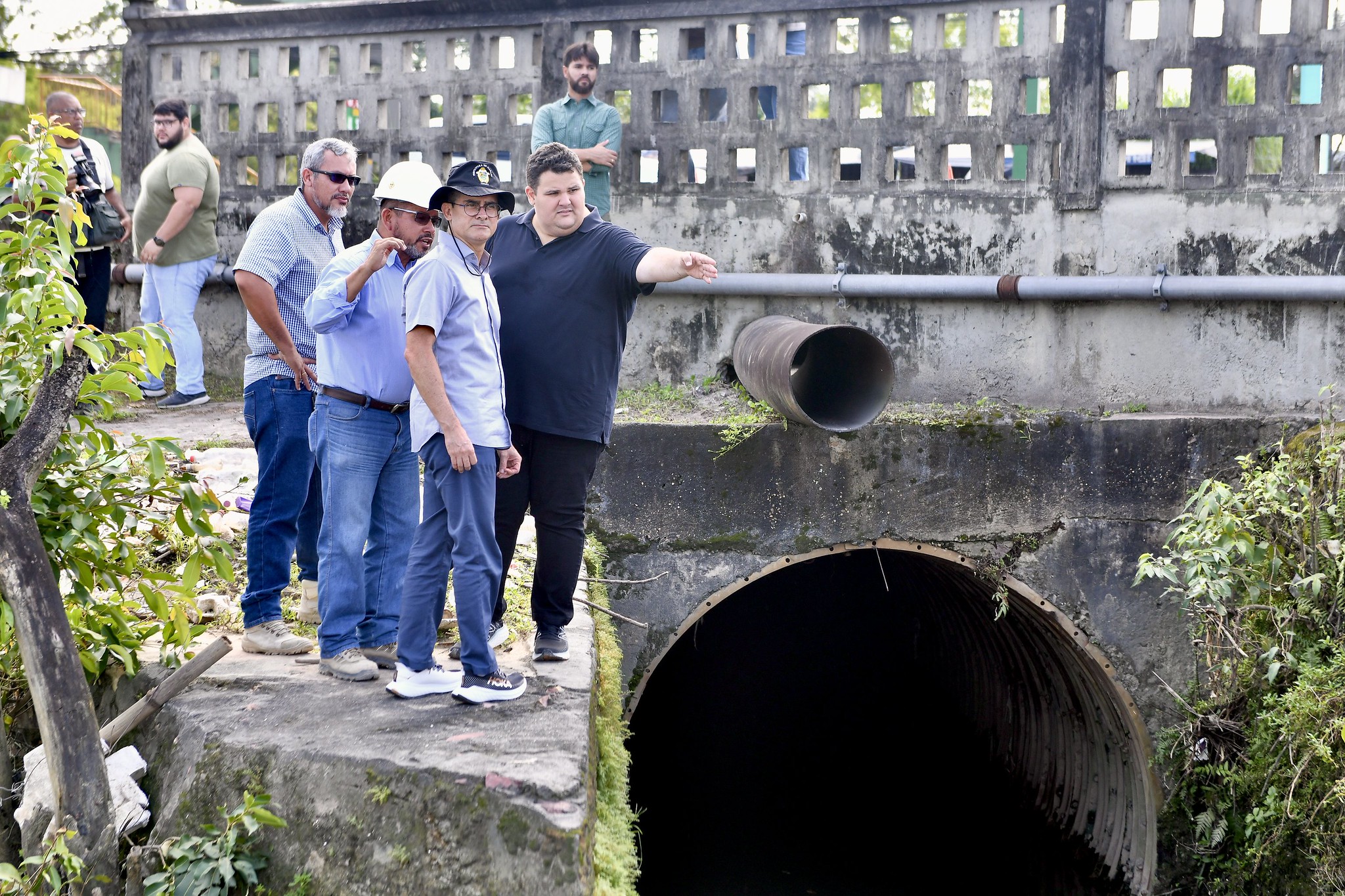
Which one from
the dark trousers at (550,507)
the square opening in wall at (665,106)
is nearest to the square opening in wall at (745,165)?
the square opening in wall at (665,106)

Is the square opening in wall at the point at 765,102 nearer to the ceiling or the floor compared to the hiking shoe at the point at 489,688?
nearer to the ceiling

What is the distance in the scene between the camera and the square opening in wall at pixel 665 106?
763 centimetres

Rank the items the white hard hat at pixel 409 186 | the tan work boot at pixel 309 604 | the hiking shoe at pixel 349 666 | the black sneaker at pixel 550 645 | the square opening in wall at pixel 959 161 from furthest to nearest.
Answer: the square opening in wall at pixel 959 161, the tan work boot at pixel 309 604, the black sneaker at pixel 550 645, the hiking shoe at pixel 349 666, the white hard hat at pixel 409 186

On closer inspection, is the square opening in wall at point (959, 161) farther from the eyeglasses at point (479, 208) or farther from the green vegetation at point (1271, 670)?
the eyeglasses at point (479, 208)

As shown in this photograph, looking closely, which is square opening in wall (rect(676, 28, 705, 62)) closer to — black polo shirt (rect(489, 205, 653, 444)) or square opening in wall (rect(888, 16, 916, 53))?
square opening in wall (rect(888, 16, 916, 53))

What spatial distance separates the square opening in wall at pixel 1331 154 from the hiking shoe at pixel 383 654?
624 cm

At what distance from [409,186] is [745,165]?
4.60 m

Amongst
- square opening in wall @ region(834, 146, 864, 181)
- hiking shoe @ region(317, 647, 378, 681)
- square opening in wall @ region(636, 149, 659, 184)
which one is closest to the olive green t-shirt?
square opening in wall @ region(636, 149, 659, 184)

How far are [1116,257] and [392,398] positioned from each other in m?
5.22

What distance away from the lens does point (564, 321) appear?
13.1ft

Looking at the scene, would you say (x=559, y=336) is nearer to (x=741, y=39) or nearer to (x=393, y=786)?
(x=393, y=786)

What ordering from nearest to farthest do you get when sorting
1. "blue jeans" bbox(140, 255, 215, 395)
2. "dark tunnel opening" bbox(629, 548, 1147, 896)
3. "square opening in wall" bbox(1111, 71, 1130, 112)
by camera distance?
1. "square opening in wall" bbox(1111, 71, 1130, 112)
2. "blue jeans" bbox(140, 255, 215, 395)
3. "dark tunnel opening" bbox(629, 548, 1147, 896)

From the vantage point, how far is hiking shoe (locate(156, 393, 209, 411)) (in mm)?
7917

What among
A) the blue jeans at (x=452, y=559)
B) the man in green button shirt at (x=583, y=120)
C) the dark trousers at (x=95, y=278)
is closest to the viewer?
the blue jeans at (x=452, y=559)
